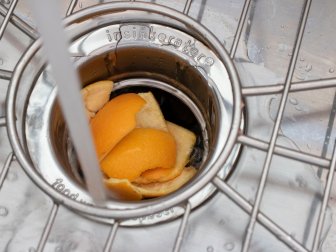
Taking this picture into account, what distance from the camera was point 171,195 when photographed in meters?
0.53

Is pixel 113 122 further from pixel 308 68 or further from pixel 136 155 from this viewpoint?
pixel 308 68

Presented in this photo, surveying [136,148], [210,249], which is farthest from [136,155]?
[210,249]

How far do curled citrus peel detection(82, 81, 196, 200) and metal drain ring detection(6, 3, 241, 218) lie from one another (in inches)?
1.9

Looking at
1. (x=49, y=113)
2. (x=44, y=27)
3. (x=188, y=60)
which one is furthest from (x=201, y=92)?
(x=44, y=27)

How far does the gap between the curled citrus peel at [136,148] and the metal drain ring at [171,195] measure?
0.05 m

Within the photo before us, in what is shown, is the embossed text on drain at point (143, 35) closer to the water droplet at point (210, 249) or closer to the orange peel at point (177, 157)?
the orange peel at point (177, 157)

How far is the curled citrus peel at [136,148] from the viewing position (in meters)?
0.57

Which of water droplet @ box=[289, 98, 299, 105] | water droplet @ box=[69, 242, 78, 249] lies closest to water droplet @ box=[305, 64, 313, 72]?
water droplet @ box=[289, 98, 299, 105]

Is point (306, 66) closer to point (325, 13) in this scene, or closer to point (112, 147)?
point (325, 13)

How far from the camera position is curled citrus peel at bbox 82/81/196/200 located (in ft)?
1.86

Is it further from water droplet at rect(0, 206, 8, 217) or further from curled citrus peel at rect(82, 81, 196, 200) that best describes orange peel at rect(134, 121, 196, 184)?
water droplet at rect(0, 206, 8, 217)

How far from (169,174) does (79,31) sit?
6.5 inches

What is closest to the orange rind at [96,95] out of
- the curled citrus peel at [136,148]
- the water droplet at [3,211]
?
the curled citrus peel at [136,148]

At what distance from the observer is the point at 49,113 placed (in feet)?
1.93
